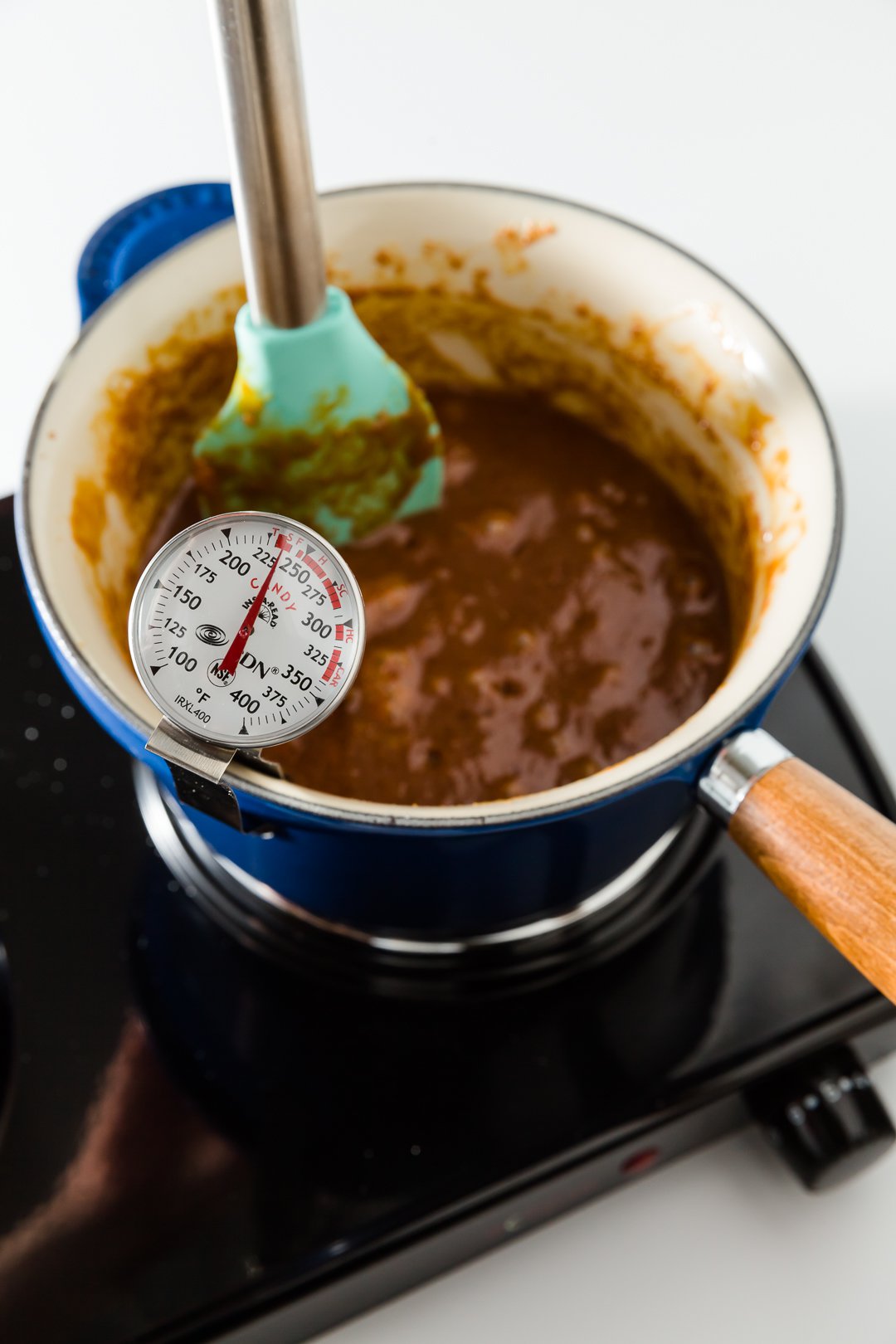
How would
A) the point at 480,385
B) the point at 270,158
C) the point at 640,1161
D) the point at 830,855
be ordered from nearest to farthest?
the point at 830,855, the point at 270,158, the point at 640,1161, the point at 480,385

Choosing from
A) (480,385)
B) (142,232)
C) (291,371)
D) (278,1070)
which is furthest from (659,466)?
(278,1070)

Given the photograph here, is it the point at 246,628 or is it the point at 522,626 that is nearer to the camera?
the point at 246,628

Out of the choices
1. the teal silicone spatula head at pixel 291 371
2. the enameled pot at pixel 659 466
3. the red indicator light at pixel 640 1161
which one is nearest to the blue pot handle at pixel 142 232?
the enameled pot at pixel 659 466

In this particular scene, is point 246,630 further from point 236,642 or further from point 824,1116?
point 824,1116

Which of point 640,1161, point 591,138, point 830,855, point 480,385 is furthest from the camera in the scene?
point 591,138

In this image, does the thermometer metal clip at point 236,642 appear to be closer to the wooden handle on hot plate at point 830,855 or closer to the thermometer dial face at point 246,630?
the thermometer dial face at point 246,630

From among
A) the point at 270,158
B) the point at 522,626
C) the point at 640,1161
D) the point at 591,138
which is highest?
the point at 270,158

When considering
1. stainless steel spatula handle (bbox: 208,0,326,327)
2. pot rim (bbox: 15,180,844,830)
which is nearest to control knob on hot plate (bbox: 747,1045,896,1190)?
pot rim (bbox: 15,180,844,830)

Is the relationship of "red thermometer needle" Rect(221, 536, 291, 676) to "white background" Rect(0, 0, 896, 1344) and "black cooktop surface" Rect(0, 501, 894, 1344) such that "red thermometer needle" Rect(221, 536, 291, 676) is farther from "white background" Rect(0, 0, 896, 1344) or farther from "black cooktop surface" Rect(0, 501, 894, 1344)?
"white background" Rect(0, 0, 896, 1344)
